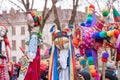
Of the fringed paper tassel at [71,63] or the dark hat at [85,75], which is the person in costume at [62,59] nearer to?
the fringed paper tassel at [71,63]

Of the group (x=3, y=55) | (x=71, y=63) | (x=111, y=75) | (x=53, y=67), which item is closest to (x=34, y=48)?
(x=53, y=67)

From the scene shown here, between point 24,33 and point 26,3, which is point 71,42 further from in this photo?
point 24,33

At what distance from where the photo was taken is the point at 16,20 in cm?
3947

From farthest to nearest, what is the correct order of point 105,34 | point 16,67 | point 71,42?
point 16,67 < point 71,42 < point 105,34

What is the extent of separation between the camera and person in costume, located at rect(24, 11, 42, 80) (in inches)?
277

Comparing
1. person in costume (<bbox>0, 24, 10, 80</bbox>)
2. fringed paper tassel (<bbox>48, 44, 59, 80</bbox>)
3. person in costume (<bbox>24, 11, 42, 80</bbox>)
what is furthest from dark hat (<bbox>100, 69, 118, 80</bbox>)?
person in costume (<bbox>0, 24, 10, 80</bbox>)

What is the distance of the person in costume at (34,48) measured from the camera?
23.1 ft

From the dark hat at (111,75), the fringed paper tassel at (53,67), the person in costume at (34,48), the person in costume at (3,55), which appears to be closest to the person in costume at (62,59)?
the fringed paper tassel at (53,67)

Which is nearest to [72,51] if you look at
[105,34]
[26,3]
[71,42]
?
[71,42]

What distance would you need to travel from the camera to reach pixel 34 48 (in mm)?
7023

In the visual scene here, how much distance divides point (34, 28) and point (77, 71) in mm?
1122

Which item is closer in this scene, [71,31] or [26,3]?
[71,31]

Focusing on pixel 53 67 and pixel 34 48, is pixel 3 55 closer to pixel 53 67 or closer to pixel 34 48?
pixel 34 48

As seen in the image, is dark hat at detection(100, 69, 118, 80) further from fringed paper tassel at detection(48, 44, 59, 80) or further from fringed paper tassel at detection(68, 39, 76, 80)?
fringed paper tassel at detection(48, 44, 59, 80)
